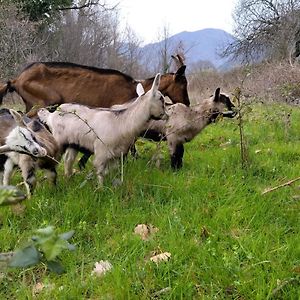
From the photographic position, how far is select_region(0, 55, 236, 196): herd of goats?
4.36 m

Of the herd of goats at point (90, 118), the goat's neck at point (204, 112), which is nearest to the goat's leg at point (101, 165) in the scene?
the herd of goats at point (90, 118)

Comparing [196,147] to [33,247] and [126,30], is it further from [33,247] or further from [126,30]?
[126,30]

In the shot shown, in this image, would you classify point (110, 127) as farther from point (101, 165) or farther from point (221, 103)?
point (221, 103)

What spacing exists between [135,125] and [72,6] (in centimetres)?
2339

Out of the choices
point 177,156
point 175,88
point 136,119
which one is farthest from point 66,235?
point 175,88

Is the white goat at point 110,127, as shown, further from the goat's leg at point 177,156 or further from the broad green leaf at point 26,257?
the broad green leaf at point 26,257

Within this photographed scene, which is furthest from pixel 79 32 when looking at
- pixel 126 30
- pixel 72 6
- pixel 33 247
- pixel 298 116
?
pixel 33 247

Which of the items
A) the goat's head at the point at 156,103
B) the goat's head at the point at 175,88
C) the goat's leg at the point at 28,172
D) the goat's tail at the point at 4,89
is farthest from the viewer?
the goat's head at the point at 175,88

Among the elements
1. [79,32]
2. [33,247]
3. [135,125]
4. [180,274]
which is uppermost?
[79,32]

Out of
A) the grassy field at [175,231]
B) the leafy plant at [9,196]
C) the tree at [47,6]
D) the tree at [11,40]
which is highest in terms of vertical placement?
the tree at [47,6]

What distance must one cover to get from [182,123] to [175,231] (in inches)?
94.1

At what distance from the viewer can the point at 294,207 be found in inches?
143

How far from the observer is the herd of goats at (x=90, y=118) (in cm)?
436

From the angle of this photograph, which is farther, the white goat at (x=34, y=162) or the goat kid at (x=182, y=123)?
the goat kid at (x=182, y=123)
